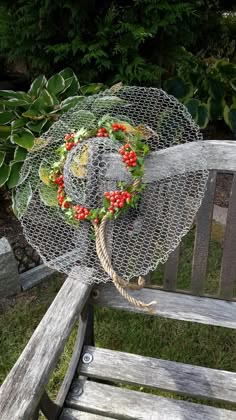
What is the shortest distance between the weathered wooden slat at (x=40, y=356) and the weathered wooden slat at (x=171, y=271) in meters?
0.35

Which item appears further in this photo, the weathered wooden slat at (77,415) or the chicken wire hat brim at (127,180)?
the weathered wooden slat at (77,415)

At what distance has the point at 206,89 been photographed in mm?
4027

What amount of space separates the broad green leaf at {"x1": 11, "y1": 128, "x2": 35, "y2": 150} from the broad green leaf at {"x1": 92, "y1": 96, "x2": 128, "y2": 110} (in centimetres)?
99

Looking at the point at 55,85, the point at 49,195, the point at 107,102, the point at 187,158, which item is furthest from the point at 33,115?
the point at 187,158

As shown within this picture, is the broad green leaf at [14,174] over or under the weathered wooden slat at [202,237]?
under

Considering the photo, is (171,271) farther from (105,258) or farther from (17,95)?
(17,95)

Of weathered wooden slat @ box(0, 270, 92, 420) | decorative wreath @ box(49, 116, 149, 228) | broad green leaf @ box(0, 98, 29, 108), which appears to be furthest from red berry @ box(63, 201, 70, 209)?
broad green leaf @ box(0, 98, 29, 108)

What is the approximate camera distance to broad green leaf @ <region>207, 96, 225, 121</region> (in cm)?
392

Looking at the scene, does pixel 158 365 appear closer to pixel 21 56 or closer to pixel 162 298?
pixel 162 298

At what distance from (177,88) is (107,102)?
94.1 inches

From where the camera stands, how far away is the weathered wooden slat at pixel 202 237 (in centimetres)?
162

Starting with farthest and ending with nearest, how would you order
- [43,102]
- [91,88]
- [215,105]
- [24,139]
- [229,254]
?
→ [215,105] → [91,88] → [43,102] → [24,139] → [229,254]

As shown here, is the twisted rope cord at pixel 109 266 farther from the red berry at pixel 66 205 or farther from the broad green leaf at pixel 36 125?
the broad green leaf at pixel 36 125

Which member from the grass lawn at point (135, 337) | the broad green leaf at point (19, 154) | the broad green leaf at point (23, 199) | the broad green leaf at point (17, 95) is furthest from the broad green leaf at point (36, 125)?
the broad green leaf at point (23, 199)
